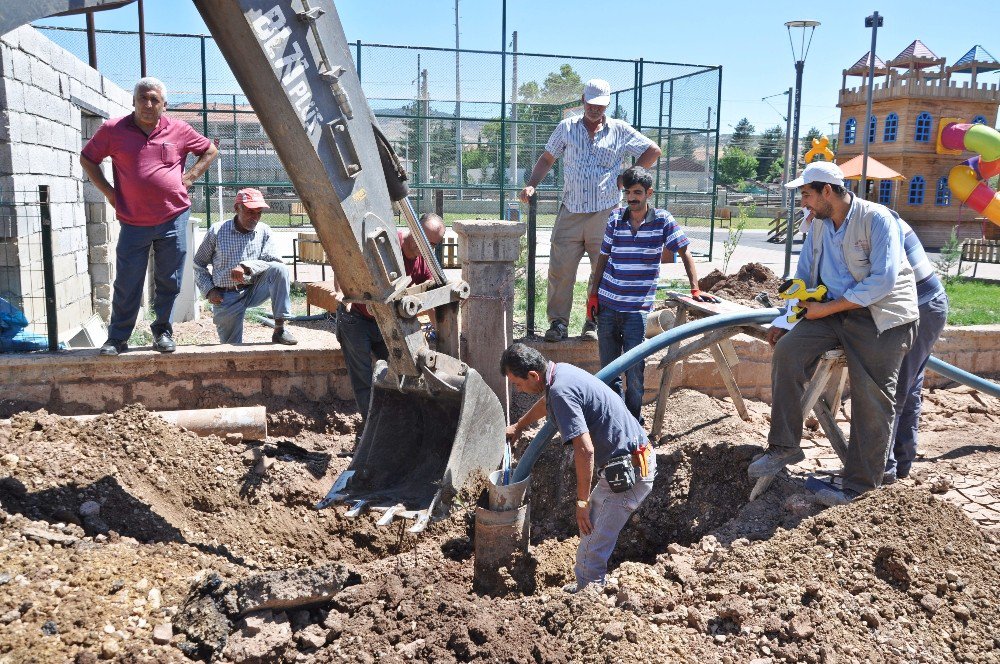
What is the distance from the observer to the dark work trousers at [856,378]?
15.4ft

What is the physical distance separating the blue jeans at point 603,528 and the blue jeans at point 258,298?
9.97ft

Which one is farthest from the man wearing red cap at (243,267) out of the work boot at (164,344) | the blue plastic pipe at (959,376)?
the blue plastic pipe at (959,376)

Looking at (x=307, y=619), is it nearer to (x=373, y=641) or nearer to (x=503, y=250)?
(x=373, y=641)

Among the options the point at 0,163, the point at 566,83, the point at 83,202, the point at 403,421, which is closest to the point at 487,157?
the point at 566,83

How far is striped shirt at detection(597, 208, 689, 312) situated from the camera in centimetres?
561

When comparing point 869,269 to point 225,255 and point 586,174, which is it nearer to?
point 586,174

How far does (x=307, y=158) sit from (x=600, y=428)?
192cm

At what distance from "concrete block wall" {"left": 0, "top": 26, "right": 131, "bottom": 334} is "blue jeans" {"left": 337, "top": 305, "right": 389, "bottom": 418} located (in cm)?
296

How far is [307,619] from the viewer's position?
384cm

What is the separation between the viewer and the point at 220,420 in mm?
5645

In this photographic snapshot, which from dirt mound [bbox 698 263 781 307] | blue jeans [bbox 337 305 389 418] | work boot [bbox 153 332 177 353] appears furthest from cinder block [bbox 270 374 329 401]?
dirt mound [bbox 698 263 781 307]

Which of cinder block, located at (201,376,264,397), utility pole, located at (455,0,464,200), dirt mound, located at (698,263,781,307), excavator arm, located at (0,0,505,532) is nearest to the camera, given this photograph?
excavator arm, located at (0,0,505,532)

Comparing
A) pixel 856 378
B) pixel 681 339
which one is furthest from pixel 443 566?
pixel 856 378

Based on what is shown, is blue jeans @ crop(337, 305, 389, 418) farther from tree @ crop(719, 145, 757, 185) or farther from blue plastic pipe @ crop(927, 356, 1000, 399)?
tree @ crop(719, 145, 757, 185)
